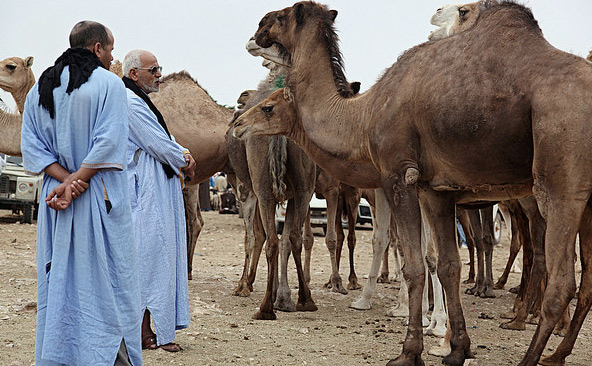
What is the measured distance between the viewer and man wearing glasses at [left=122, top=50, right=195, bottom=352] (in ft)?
18.2

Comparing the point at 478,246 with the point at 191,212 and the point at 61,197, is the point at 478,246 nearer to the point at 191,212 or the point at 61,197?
the point at 191,212

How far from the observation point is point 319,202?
63.6ft

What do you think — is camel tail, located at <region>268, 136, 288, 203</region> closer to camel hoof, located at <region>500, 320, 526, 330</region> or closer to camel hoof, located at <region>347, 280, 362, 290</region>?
camel hoof, located at <region>500, 320, 526, 330</region>

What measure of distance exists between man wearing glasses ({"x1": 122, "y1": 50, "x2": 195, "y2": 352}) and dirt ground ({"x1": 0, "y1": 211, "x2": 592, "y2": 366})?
42 centimetres

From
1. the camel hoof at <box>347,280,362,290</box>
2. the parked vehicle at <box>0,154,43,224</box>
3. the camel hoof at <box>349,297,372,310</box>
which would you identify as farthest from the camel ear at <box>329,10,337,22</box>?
the parked vehicle at <box>0,154,43,224</box>

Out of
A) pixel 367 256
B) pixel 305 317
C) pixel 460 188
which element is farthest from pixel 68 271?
pixel 367 256

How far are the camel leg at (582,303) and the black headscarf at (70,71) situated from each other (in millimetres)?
3916

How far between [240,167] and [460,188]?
4.05m

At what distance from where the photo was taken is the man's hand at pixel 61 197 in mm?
3982

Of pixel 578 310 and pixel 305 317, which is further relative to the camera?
pixel 305 317

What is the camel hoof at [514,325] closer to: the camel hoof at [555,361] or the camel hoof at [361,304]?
the camel hoof at [361,304]

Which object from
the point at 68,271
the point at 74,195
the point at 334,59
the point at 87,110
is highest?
the point at 334,59

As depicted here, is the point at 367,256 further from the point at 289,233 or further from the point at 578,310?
the point at 578,310

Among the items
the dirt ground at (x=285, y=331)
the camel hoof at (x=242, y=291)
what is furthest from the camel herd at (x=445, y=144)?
the camel hoof at (x=242, y=291)
